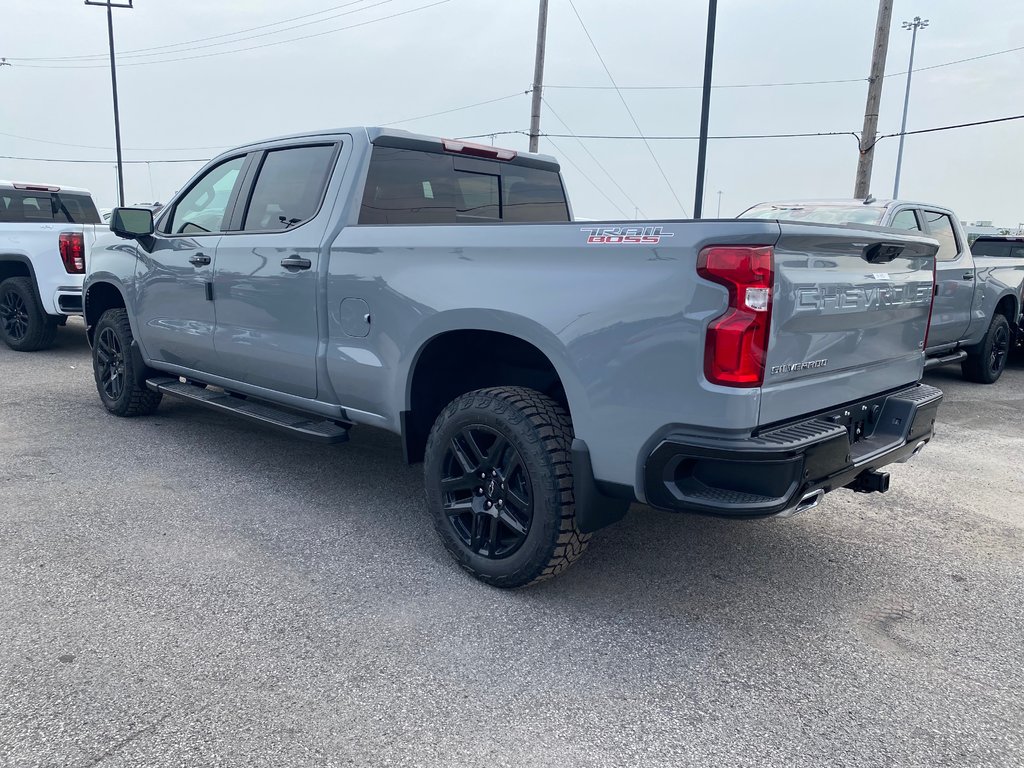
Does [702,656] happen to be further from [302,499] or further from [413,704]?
[302,499]

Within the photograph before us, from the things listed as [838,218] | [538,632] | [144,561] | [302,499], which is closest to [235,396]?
[302,499]

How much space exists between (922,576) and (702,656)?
4.55 ft

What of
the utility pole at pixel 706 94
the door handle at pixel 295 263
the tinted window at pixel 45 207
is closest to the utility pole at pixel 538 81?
the utility pole at pixel 706 94

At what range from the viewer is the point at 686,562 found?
3.78 meters

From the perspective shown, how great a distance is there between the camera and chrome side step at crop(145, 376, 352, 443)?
4152 mm

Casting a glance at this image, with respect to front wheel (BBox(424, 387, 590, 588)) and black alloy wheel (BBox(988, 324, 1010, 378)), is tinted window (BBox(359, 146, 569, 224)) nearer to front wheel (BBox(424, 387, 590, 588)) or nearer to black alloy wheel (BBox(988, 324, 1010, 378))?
front wheel (BBox(424, 387, 590, 588))

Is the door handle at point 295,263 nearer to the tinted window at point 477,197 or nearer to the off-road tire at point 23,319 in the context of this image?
the tinted window at point 477,197

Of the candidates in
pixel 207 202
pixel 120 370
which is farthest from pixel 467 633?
pixel 120 370

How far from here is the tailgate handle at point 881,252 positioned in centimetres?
317

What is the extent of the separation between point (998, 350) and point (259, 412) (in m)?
8.09

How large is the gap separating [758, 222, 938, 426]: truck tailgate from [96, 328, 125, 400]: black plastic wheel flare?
4973 mm

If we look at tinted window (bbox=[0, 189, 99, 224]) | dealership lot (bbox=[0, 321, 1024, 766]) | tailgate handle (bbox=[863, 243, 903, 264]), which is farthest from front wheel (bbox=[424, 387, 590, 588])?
tinted window (bbox=[0, 189, 99, 224])

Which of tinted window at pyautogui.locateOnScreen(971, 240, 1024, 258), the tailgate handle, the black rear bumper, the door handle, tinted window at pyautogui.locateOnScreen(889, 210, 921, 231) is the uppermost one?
tinted window at pyautogui.locateOnScreen(889, 210, 921, 231)

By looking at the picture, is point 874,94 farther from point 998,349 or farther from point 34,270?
point 34,270
